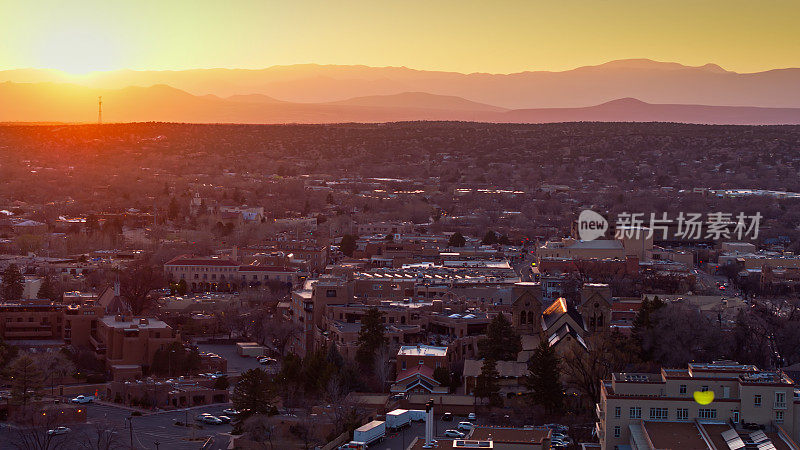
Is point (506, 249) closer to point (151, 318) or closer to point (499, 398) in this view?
point (151, 318)

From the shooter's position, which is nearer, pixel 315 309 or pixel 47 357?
pixel 47 357

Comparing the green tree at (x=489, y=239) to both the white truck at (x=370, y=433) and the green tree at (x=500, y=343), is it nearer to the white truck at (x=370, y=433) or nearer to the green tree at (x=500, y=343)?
the green tree at (x=500, y=343)

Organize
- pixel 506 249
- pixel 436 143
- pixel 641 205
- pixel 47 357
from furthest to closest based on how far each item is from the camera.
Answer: pixel 436 143 < pixel 641 205 < pixel 506 249 < pixel 47 357

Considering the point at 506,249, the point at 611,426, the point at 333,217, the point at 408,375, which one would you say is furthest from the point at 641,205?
the point at 611,426

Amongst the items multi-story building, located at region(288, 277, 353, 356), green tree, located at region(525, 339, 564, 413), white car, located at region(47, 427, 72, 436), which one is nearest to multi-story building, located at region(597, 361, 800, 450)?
green tree, located at region(525, 339, 564, 413)

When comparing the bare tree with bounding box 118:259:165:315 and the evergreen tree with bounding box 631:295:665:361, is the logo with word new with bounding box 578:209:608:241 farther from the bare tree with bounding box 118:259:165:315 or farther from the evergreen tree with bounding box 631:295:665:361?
the evergreen tree with bounding box 631:295:665:361

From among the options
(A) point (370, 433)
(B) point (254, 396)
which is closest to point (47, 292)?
(B) point (254, 396)

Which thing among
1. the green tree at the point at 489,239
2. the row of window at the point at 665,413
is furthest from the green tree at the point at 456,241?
the row of window at the point at 665,413
